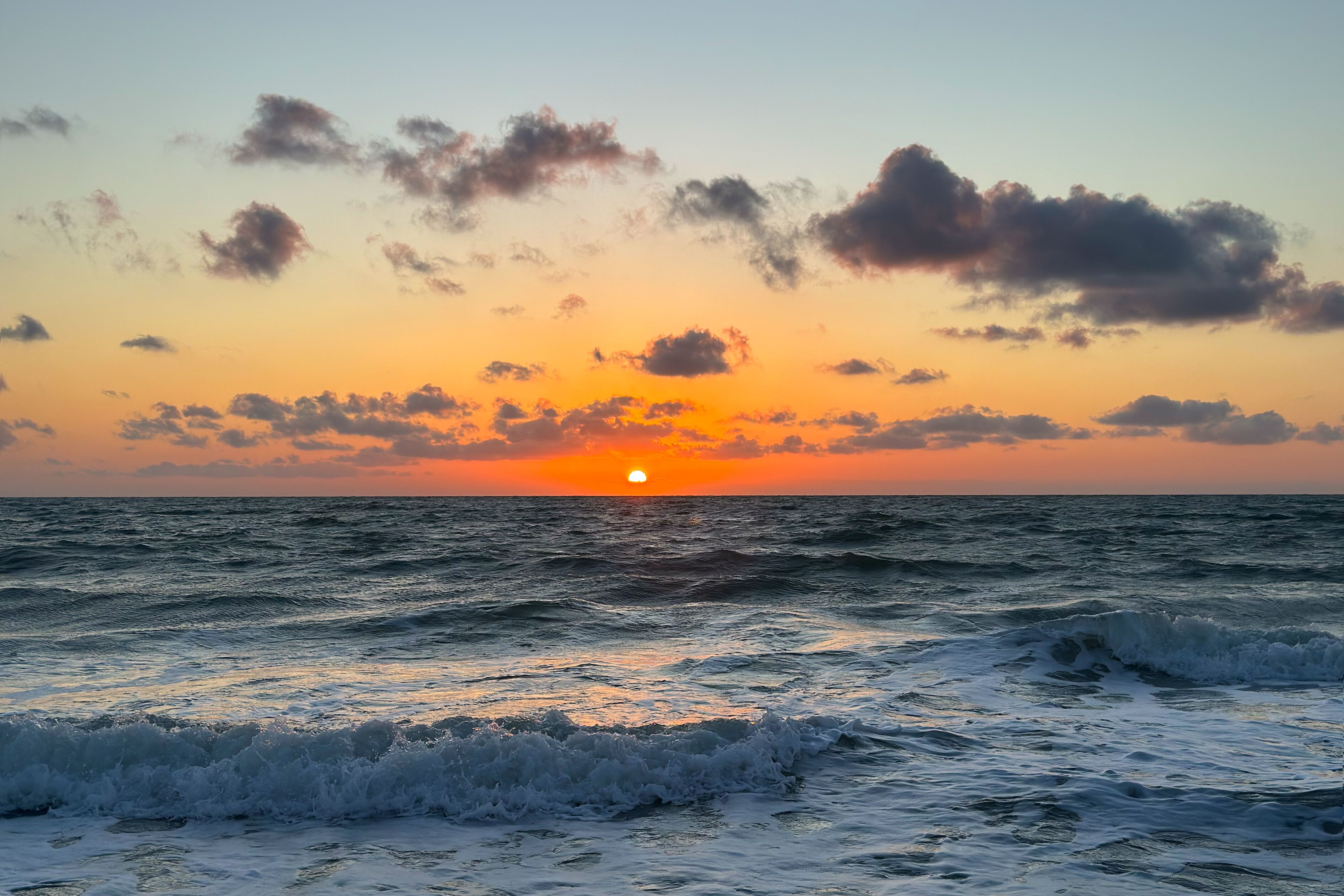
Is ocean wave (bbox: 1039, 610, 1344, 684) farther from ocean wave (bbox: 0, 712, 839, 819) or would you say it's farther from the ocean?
ocean wave (bbox: 0, 712, 839, 819)

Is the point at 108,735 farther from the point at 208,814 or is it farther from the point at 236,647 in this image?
the point at 236,647

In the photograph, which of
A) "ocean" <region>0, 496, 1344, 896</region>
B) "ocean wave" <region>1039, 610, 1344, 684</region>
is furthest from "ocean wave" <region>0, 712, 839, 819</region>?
"ocean wave" <region>1039, 610, 1344, 684</region>

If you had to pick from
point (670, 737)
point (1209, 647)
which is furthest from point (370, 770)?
point (1209, 647)

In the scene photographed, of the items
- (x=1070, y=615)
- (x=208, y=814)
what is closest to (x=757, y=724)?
(x=208, y=814)

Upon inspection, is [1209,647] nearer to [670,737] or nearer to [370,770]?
[670,737]

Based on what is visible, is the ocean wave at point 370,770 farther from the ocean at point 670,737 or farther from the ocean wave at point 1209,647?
the ocean wave at point 1209,647

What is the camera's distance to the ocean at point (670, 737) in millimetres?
6527

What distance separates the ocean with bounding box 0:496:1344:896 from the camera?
21.4 ft

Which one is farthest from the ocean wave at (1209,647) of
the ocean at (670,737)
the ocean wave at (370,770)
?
the ocean wave at (370,770)

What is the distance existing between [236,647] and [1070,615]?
57.4 ft

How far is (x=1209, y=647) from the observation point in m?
14.6

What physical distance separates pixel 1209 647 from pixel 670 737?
10.8 m

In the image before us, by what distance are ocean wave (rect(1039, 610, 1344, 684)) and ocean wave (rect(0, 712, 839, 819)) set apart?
838 cm

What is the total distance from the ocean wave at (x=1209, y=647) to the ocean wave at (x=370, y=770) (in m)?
8.38
